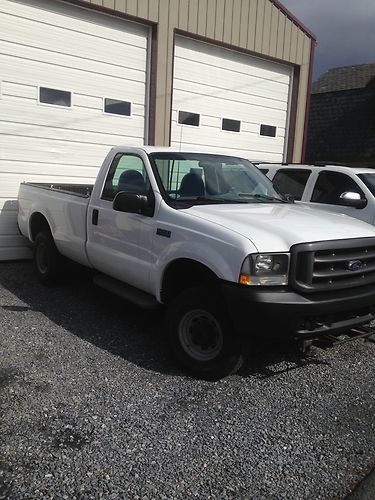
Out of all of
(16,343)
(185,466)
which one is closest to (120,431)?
(185,466)

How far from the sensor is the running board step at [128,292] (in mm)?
4652

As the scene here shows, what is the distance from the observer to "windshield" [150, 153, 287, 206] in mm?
4770

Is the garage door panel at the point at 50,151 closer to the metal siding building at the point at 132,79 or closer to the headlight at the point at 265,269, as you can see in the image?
the metal siding building at the point at 132,79

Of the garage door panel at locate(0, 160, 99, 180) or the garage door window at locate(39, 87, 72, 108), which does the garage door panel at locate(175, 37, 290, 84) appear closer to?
the garage door window at locate(39, 87, 72, 108)

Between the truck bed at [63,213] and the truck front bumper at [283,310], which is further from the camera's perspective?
the truck bed at [63,213]

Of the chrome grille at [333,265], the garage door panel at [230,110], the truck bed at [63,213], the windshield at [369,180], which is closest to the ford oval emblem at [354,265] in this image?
the chrome grille at [333,265]

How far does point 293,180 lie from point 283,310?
508 centimetres

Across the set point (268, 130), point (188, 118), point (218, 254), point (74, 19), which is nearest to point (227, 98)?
point (188, 118)

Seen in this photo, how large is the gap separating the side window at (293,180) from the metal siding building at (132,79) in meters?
2.50

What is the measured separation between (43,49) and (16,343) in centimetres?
547

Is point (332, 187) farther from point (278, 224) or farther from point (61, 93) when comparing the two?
point (61, 93)

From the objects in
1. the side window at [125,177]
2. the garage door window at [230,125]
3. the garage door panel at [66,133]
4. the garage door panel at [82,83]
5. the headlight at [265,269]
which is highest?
the garage door panel at [82,83]

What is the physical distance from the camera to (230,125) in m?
10.9

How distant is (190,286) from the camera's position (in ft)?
14.4
